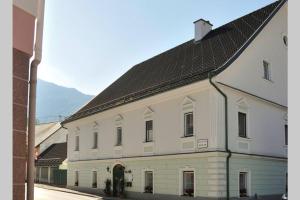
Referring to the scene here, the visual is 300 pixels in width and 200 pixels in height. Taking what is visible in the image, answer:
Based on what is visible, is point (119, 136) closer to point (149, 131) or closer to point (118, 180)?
point (118, 180)

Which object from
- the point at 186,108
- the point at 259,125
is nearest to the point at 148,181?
the point at 186,108

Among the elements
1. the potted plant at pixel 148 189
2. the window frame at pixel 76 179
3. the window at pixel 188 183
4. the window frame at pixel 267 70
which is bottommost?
the window frame at pixel 76 179

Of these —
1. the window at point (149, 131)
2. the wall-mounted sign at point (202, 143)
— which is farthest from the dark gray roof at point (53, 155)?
the wall-mounted sign at point (202, 143)

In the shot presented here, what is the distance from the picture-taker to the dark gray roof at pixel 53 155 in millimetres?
35834

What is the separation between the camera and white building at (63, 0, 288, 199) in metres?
16.5

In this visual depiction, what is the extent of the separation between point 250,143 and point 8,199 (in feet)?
55.3

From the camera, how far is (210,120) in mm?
16344

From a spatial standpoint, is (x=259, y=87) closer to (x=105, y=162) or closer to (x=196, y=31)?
(x=196, y=31)

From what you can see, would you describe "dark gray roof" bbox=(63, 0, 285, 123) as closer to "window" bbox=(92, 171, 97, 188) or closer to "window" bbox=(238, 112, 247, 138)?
"window" bbox=(238, 112, 247, 138)

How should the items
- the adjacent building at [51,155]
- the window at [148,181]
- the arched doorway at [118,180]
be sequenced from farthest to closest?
the adjacent building at [51,155] < the arched doorway at [118,180] < the window at [148,181]

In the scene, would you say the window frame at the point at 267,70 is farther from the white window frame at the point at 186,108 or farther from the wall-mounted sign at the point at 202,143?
the wall-mounted sign at the point at 202,143

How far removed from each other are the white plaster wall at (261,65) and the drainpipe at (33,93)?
1391cm

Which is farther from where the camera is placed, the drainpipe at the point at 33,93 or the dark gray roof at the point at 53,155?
the dark gray roof at the point at 53,155

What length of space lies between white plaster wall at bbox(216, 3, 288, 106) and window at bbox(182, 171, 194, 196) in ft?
13.7
